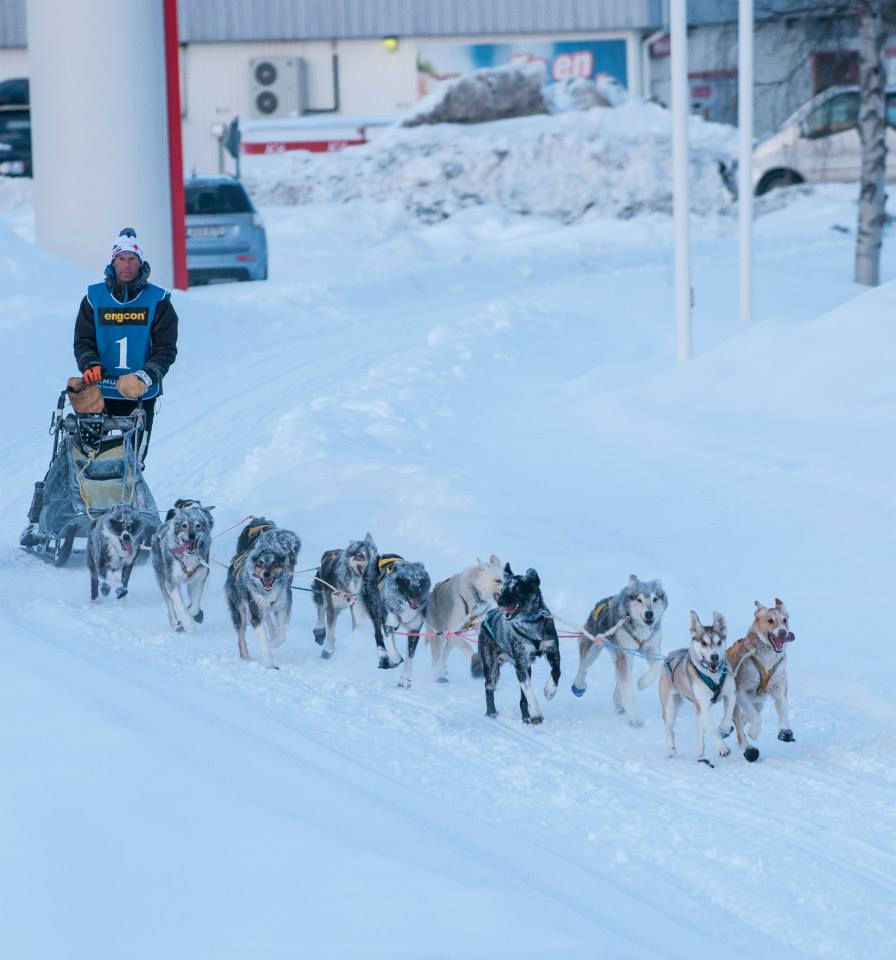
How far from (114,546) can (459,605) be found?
200cm

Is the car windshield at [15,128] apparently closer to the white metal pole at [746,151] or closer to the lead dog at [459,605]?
the white metal pole at [746,151]

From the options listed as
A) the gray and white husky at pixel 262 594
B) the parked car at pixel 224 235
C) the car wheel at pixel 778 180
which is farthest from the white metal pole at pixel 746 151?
the car wheel at pixel 778 180

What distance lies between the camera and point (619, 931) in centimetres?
418

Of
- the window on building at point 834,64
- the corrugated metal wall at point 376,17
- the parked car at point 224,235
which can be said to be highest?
the corrugated metal wall at point 376,17

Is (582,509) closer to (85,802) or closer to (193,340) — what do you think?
(85,802)

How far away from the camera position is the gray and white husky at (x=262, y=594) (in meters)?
6.99

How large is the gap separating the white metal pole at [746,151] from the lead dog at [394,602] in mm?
10510

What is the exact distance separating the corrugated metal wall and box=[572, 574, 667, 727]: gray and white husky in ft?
114

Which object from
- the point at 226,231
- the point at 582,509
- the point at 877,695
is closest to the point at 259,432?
the point at 582,509

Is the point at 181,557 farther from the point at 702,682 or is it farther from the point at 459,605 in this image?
the point at 702,682

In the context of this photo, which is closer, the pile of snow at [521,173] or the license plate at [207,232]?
the license plate at [207,232]

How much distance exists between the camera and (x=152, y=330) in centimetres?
884

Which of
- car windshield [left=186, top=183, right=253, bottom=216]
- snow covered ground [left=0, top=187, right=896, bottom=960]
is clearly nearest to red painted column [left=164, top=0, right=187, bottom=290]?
snow covered ground [left=0, top=187, right=896, bottom=960]

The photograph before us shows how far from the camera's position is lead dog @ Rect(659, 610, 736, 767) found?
5773 millimetres
